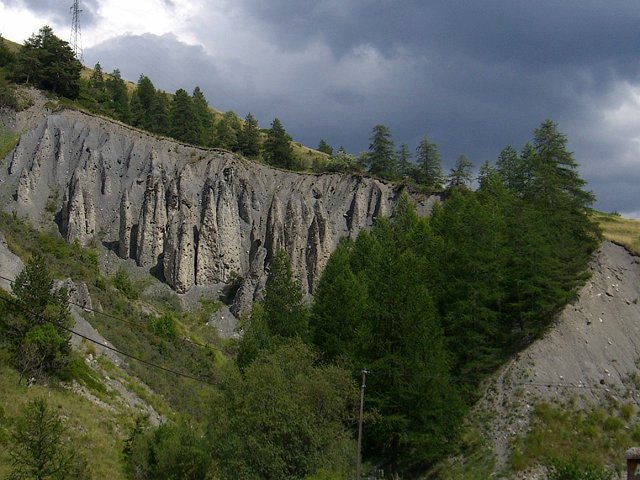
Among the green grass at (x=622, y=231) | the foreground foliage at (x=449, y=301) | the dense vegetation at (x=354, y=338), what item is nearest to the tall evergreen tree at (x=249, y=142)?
the dense vegetation at (x=354, y=338)

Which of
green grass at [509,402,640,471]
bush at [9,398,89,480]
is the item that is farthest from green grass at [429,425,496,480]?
bush at [9,398,89,480]

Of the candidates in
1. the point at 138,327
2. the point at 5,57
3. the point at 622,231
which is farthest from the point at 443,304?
the point at 5,57

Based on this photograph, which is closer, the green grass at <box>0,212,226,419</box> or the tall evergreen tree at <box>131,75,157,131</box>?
the green grass at <box>0,212,226,419</box>

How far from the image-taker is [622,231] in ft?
174

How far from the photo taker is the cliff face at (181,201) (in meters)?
72.7

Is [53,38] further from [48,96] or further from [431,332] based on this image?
[431,332]

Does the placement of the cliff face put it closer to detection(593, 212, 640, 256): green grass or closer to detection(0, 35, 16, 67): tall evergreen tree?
detection(0, 35, 16, 67): tall evergreen tree

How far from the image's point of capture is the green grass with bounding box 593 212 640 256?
164 ft

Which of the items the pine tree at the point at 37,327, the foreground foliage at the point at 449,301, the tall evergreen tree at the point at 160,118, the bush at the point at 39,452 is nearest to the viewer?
the bush at the point at 39,452

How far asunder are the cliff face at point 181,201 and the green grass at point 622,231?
82.8 ft

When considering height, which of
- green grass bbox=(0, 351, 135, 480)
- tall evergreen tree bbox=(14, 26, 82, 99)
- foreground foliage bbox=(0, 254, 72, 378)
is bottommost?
green grass bbox=(0, 351, 135, 480)

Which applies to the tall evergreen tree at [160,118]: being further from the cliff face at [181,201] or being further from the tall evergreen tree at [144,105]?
the cliff face at [181,201]

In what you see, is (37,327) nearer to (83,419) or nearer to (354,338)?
(83,419)

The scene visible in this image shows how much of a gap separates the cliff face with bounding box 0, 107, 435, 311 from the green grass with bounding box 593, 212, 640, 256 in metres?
25.2
